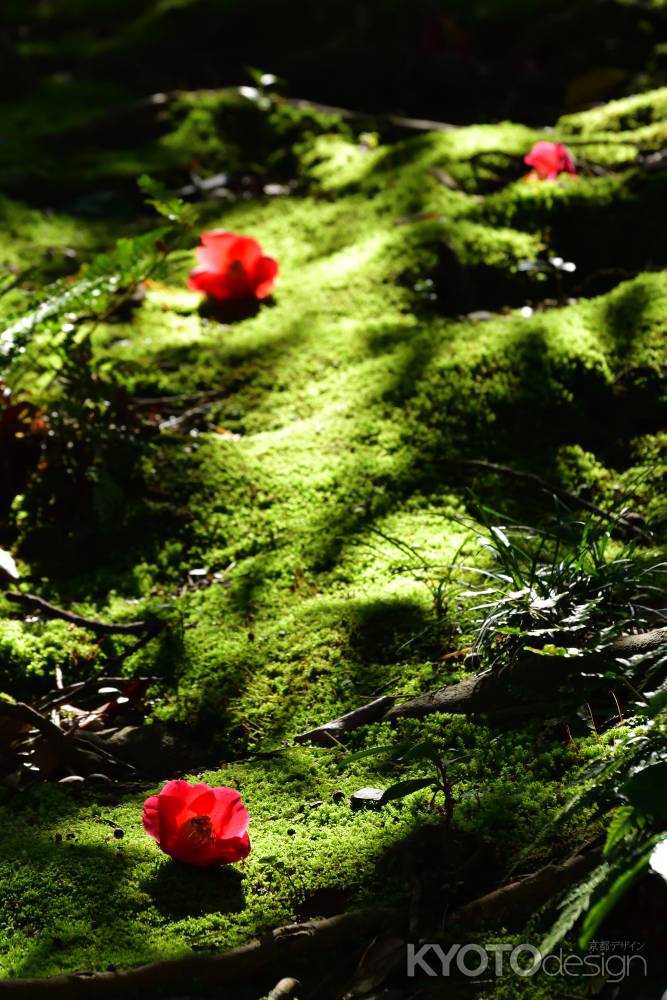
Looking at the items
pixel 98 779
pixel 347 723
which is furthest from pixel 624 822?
pixel 98 779

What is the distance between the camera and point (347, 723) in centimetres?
264

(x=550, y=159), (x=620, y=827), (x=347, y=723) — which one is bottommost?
(x=347, y=723)

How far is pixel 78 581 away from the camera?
3.42m

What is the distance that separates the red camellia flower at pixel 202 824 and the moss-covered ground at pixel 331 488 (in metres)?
0.07

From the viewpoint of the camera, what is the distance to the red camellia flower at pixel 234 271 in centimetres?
462

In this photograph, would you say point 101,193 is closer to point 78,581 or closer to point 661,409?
point 78,581

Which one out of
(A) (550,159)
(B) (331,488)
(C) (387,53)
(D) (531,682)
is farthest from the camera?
(C) (387,53)

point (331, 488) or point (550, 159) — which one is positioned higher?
point (550, 159)

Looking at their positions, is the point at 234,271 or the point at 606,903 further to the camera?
the point at 234,271

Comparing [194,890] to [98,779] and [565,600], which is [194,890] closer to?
[98,779]

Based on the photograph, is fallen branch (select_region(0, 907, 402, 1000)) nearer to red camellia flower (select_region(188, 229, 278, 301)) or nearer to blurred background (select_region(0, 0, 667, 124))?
red camellia flower (select_region(188, 229, 278, 301))

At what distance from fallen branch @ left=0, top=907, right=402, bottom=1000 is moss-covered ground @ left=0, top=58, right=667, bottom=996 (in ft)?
0.16

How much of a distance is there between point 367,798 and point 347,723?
300mm

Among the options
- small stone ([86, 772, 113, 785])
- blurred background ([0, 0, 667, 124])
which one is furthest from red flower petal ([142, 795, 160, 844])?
blurred background ([0, 0, 667, 124])
